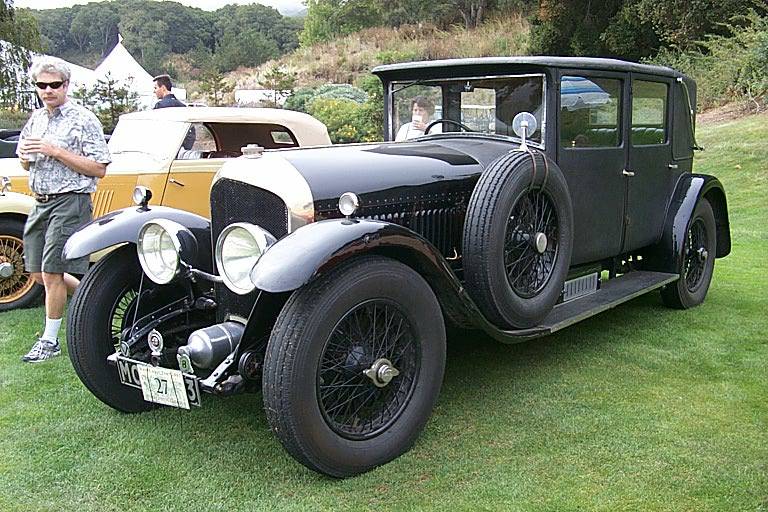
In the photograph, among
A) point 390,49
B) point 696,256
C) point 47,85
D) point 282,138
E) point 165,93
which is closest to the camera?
point 47,85

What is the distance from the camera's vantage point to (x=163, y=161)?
634 cm

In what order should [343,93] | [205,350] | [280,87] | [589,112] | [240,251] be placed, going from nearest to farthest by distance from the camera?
[205,350], [240,251], [589,112], [343,93], [280,87]

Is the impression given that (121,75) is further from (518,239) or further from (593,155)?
(518,239)

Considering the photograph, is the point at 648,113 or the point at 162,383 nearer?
the point at 162,383

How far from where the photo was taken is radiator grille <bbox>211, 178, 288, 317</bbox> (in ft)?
11.1

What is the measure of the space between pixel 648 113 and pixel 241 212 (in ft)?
10.4

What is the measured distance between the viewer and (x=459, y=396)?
3939 millimetres

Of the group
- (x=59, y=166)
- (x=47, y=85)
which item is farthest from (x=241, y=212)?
(x=47, y=85)

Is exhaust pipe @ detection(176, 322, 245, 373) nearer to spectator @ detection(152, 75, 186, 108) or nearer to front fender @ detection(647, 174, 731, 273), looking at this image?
front fender @ detection(647, 174, 731, 273)

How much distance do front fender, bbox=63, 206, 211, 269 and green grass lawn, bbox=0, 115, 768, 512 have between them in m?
0.83

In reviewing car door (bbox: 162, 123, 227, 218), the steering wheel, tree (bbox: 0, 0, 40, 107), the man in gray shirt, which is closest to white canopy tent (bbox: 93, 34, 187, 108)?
tree (bbox: 0, 0, 40, 107)

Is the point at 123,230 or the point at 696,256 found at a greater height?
the point at 123,230

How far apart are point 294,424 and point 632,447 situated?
5.07ft

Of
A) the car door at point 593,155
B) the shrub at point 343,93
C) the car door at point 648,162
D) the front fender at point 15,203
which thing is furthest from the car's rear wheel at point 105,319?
the shrub at point 343,93
